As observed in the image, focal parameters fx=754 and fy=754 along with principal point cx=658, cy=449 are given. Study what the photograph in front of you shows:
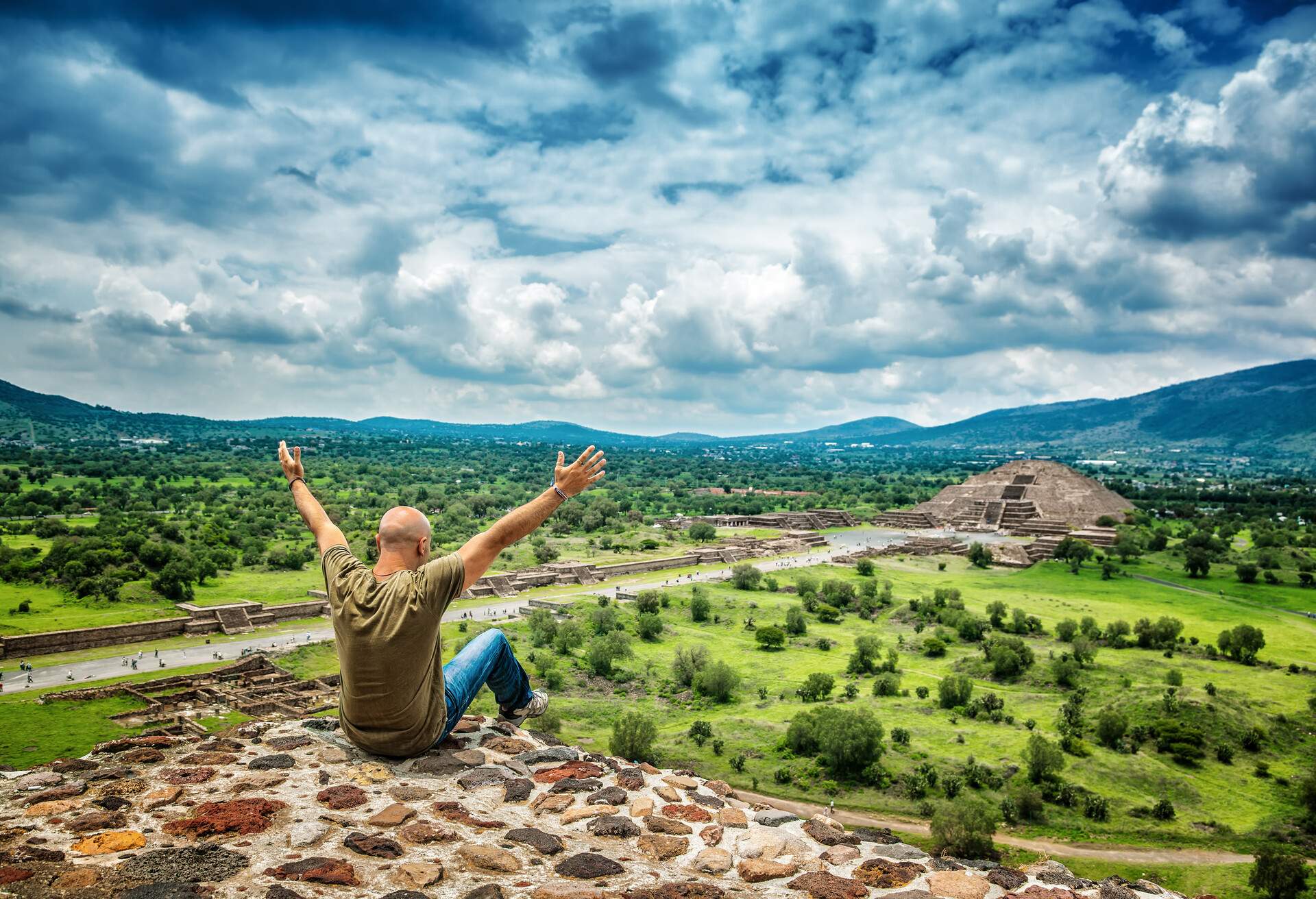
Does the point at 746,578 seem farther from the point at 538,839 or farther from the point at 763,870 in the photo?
the point at 538,839

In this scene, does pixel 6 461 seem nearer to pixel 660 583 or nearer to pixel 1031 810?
pixel 660 583

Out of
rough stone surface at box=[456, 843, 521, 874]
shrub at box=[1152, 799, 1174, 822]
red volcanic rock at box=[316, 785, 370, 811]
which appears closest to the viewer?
rough stone surface at box=[456, 843, 521, 874]

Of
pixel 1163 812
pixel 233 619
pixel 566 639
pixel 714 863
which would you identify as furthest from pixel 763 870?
pixel 233 619

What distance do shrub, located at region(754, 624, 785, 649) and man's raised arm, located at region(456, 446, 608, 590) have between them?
39.3 meters

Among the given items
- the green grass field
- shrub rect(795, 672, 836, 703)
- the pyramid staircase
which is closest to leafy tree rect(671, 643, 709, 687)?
the green grass field

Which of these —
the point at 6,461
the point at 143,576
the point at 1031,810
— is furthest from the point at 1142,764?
the point at 6,461

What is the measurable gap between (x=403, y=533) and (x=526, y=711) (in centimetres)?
244

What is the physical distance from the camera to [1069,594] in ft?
194

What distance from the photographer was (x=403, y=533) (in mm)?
5082

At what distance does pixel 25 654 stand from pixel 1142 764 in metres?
47.7

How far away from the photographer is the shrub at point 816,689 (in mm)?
33688

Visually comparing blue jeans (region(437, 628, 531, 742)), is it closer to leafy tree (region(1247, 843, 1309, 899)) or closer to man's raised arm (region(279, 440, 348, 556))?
man's raised arm (region(279, 440, 348, 556))

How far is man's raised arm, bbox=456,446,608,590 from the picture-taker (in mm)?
4777

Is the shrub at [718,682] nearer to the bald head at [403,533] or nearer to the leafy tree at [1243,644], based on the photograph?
the leafy tree at [1243,644]
